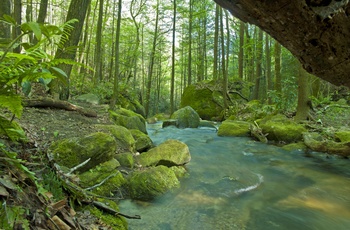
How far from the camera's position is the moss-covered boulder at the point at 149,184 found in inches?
167

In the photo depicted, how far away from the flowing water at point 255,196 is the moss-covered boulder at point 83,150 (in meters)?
0.94

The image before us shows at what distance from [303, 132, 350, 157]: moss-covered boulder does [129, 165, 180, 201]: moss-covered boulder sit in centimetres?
552

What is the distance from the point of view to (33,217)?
1.41 meters

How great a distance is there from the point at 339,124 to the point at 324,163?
3.30m

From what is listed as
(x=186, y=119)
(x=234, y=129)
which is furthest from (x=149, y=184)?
(x=186, y=119)

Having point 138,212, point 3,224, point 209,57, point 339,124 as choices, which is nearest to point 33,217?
point 3,224

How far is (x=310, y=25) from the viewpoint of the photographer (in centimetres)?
147

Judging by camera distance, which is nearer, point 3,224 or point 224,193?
point 3,224

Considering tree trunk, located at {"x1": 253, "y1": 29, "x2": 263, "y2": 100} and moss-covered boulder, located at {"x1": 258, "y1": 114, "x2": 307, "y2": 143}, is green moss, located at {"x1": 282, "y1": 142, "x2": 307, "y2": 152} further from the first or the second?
tree trunk, located at {"x1": 253, "y1": 29, "x2": 263, "y2": 100}

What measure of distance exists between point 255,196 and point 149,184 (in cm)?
216

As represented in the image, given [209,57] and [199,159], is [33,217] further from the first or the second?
[209,57]

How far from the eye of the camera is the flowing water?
3.83 metres

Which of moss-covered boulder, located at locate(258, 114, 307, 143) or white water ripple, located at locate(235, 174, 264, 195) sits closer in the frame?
white water ripple, located at locate(235, 174, 264, 195)


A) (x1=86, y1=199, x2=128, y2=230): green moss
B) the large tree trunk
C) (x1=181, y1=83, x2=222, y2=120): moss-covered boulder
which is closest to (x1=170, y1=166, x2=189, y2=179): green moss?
(x1=86, y1=199, x2=128, y2=230): green moss
